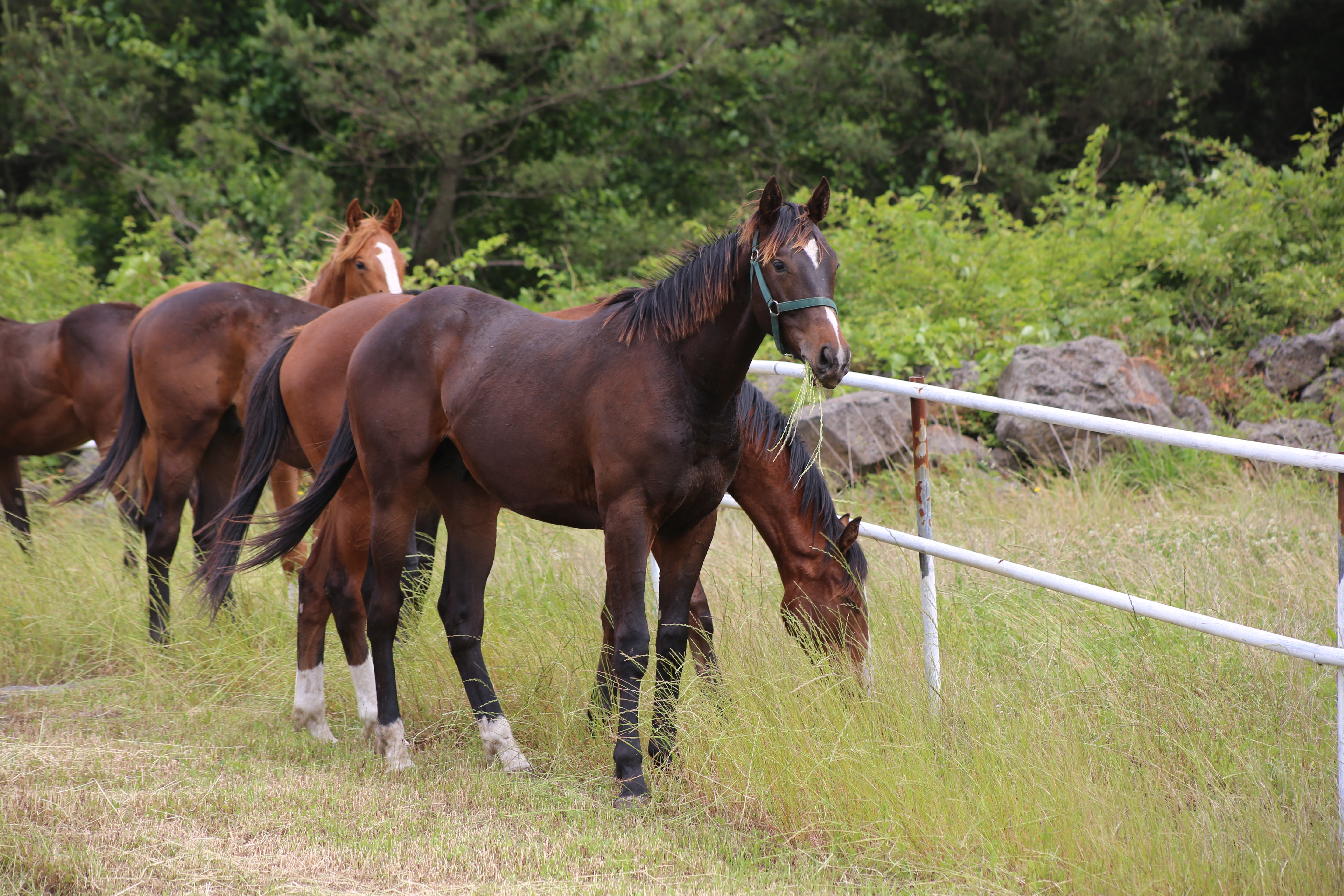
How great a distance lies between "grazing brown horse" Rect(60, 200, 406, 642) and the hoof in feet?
6.70

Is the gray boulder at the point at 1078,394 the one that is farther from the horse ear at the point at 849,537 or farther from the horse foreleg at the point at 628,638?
the horse foreleg at the point at 628,638

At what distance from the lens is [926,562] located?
145 inches

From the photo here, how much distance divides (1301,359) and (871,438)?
359 cm

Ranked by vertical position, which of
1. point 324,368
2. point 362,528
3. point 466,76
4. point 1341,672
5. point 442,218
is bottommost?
point 1341,672

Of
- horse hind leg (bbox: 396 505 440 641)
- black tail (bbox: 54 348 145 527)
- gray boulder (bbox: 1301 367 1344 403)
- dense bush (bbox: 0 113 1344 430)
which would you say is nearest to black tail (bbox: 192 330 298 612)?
horse hind leg (bbox: 396 505 440 641)

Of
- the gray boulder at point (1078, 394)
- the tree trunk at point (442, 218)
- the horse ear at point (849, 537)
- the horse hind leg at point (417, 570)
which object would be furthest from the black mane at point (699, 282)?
the tree trunk at point (442, 218)

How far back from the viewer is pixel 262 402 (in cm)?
464

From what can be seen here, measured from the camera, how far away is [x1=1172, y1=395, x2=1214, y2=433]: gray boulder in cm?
745

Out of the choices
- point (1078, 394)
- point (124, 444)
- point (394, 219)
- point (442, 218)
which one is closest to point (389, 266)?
point (394, 219)

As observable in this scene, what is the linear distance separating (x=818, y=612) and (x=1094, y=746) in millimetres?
1206

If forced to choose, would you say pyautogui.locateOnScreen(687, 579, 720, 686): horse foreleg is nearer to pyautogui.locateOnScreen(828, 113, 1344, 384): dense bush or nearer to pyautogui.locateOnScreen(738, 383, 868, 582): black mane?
pyautogui.locateOnScreen(738, 383, 868, 582): black mane

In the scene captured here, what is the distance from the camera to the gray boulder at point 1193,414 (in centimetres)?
745

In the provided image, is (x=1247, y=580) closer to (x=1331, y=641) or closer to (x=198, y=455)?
(x=1331, y=641)

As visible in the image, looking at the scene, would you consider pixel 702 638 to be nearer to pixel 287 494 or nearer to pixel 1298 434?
pixel 287 494
